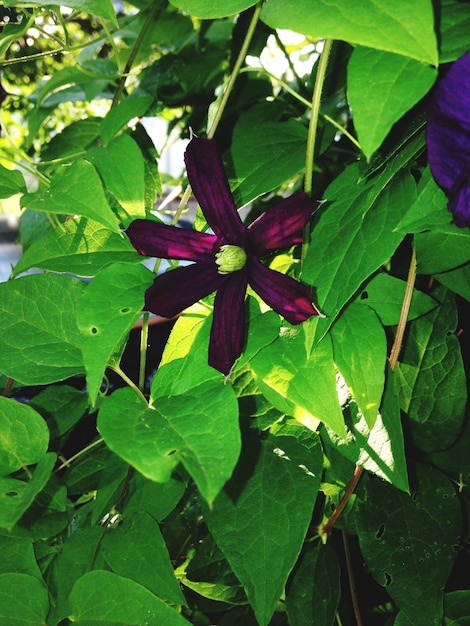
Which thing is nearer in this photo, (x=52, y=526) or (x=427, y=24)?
(x=427, y=24)

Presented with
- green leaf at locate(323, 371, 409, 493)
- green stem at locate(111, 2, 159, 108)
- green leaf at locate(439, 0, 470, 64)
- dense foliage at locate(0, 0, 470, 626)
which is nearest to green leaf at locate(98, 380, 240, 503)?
dense foliage at locate(0, 0, 470, 626)

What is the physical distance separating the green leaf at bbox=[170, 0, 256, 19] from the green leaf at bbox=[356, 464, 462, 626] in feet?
1.15

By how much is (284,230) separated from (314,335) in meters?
0.07

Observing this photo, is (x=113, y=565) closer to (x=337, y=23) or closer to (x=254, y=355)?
(x=254, y=355)

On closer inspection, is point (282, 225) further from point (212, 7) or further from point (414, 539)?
point (414, 539)

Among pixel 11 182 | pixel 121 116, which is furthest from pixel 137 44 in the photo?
pixel 11 182

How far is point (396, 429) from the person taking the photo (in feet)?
1.26

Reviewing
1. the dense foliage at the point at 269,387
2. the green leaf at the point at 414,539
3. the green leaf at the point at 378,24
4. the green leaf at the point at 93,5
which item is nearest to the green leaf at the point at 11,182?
the dense foliage at the point at 269,387

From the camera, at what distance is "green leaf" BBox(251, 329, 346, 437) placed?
0.35m

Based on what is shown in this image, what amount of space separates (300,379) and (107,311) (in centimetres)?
12

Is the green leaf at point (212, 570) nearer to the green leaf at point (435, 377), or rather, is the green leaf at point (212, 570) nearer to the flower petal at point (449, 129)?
the green leaf at point (435, 377)

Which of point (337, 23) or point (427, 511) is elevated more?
point (337, 23)

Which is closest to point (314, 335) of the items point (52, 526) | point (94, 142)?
point (52, 526)

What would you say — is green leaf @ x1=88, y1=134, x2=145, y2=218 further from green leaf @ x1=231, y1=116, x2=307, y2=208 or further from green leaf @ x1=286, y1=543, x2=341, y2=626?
green leaf @ x1=286, y1=543, x2=341, y2=626
